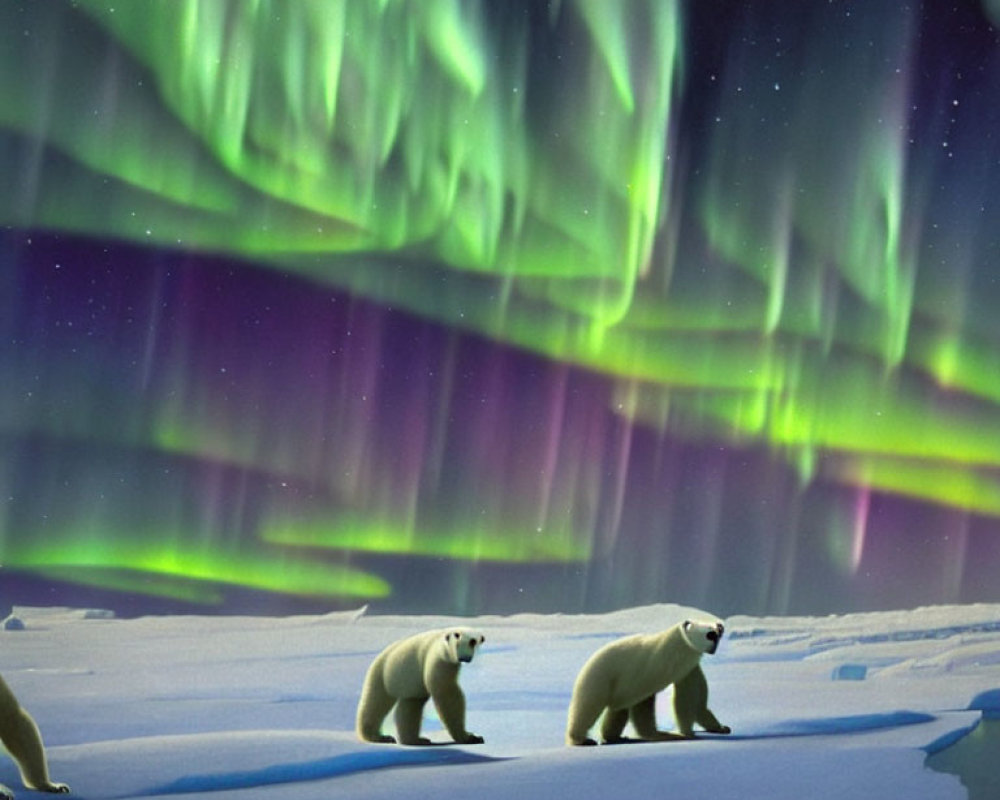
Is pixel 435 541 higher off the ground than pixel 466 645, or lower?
higher

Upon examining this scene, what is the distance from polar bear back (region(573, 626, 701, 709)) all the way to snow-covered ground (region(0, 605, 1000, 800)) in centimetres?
17

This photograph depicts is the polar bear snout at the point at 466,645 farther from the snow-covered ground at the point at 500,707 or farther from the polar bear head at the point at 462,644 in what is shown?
the snow-covered ground at the point at 500,707

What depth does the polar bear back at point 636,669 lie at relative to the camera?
4.21 metres

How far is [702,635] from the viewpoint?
13.7ft

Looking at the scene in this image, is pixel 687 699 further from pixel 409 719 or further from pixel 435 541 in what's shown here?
pixel 435 541

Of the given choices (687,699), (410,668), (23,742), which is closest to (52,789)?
(23,742)

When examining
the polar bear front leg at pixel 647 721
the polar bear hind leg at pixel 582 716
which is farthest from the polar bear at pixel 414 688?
the polar bear front leg at pixel 647 721

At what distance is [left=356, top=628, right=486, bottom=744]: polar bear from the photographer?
13.4 ft

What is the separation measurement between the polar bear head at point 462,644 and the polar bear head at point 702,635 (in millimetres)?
672

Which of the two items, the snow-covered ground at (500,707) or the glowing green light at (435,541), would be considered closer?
the snow-covered ground at (500,707)

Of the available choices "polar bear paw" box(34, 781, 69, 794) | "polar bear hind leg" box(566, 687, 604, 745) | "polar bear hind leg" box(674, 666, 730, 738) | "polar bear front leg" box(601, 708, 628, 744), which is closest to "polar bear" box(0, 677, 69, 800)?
"polar bear paw" box(34, 781, 69, 794)

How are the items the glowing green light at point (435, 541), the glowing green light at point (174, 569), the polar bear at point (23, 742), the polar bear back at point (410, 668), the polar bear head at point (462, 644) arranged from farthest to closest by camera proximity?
1. the glowing green light at point (435, 541)
2. the glowing green light at point (174, 569)
3. the polar bear back at point (410, 668)
4. the polar bear head at point (462, 644)
5. the polar bear at point (23, 742)

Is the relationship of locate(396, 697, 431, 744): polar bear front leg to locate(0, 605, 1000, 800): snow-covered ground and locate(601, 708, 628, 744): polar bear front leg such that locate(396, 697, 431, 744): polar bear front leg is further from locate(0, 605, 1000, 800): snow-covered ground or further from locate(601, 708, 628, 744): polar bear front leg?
locate(601, 708, 628, 744): polar bear front leg

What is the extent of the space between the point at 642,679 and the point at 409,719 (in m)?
0.75
